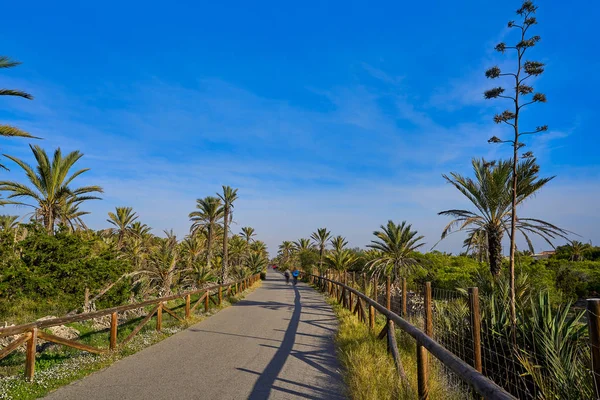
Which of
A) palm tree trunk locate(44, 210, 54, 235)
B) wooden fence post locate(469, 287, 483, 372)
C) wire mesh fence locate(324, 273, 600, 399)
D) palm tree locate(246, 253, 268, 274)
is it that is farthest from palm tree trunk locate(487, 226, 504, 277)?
palm tree locate(246, 253, 268, 274)

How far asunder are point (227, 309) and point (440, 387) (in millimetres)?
13172

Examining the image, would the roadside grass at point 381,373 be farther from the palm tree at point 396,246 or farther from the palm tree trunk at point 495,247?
the palm tree at point 396,246

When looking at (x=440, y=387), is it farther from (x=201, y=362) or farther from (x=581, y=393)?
(x=201, y=362)

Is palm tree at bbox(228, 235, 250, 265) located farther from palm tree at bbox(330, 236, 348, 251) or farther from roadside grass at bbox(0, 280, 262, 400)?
roadside grass at bbox(0, 280, 262, 400)

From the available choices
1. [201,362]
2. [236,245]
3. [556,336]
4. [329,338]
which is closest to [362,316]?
[329,338]

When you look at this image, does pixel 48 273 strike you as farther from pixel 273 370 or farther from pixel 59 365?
pixel 273 370

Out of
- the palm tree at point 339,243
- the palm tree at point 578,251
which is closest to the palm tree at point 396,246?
the palm tree at point 339,243

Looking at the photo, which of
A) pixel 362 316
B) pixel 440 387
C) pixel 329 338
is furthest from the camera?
pixel 362 316

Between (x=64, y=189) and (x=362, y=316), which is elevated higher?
(x=64, y=189)

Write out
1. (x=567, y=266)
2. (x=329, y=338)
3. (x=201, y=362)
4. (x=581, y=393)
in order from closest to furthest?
(x=581, y=393) < (x=201, y=362) < (x=329, y=338) < (x=567, y=266)

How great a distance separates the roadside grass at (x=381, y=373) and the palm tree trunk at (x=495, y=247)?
23.6 ft

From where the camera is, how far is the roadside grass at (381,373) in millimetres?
4527

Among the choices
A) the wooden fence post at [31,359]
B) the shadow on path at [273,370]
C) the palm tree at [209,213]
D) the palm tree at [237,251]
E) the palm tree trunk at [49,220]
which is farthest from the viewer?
the palm tree at [237,251]

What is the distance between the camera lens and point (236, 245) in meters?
55.3
